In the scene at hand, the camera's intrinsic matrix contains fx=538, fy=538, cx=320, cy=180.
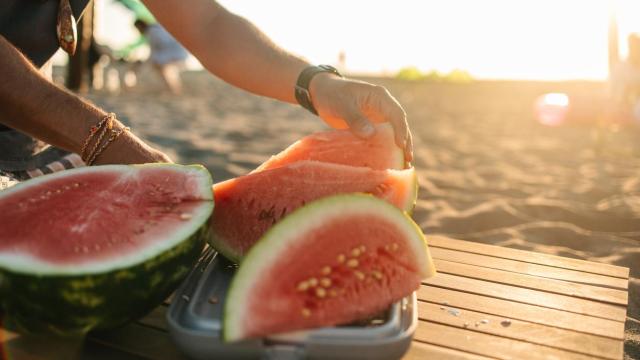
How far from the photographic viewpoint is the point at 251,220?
4.61ft

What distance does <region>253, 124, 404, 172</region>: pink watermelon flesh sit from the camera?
1679mm

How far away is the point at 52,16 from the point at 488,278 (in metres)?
1.78

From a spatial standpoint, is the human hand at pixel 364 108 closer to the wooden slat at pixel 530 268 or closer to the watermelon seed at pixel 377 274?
the wooden slat at pixel 530 268

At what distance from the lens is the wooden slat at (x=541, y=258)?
1.78 meters

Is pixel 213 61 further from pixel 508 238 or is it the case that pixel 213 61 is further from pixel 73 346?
pixel 508 238

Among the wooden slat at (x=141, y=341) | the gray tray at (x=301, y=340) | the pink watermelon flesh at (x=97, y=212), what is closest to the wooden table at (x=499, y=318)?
the wooden slat at (x=141, y=341)

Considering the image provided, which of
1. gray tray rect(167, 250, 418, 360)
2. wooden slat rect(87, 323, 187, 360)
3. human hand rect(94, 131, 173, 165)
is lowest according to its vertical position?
wooden slat rect(87, 323, 187, 360)

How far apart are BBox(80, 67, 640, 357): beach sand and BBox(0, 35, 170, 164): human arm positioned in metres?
1.74

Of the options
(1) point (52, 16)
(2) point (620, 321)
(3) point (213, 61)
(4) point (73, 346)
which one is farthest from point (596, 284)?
(1) point (52, 16)

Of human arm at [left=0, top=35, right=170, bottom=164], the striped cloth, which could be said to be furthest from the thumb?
the striped cloth

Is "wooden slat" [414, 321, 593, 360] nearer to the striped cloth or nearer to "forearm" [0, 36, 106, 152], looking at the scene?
"forearm" [0, 36, 106, 152]

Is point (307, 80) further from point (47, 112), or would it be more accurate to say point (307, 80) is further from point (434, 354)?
point (434, 354)

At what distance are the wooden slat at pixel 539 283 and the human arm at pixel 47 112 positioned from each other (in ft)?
3.27

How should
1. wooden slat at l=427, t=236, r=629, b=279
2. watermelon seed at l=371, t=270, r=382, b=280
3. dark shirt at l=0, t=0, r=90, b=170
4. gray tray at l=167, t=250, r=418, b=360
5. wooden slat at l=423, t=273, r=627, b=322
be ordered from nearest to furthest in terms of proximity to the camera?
gray tray at l=167, t=250, r=418, b=360 < watermelon seed at l=371, t=270, r=382, b=280 < wooden slat at l=423, t=273, r=627, b=322 < wooden slat at l=427, t=236, r=629, b=279 < dark shirt at l=0, t=0, r=90, b=170
